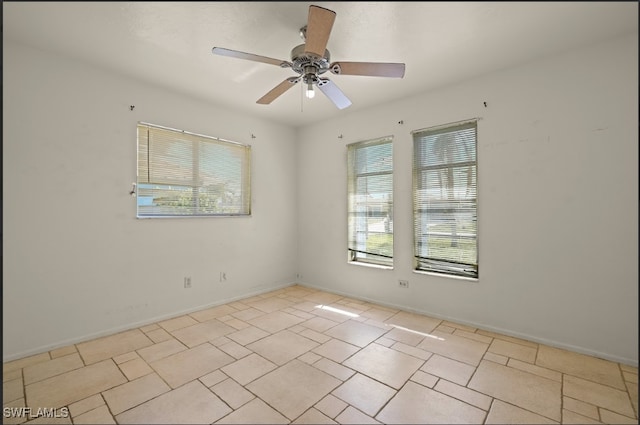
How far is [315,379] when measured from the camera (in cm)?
221

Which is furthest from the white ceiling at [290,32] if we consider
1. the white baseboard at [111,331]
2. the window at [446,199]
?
the white baseboard at [111,331]

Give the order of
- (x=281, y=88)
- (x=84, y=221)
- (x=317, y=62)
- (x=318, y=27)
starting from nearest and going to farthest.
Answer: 1. (x=318, y=27)
2. (x=317, y=62)
3. (x=281, y=88)
4. (x=84, y=221)

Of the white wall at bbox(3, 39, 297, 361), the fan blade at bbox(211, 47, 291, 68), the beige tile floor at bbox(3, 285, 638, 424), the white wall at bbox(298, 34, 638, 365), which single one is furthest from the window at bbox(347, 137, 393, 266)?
the fan blade at bbox(211, 47, 291, 68)

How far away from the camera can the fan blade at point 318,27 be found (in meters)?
1.67

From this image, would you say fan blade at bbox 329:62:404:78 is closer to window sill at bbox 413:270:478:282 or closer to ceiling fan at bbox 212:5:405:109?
ceiling fan at bbox 212:5:405:109

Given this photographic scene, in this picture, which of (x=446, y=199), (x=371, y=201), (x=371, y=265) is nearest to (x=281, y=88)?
(x=371, y=201)

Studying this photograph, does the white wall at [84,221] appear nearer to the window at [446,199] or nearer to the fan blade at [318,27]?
the fan blade at [318,27]

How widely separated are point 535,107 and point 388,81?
4.67 ft

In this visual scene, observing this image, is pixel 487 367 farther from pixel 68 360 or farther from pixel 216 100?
pixel 216 100

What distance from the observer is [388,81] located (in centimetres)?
324

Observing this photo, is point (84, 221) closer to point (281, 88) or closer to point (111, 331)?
point (111, 331)

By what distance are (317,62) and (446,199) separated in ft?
6.88

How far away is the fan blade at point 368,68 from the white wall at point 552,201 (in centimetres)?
143

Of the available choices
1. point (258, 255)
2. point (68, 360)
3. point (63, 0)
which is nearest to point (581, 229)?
point (258, 255)
